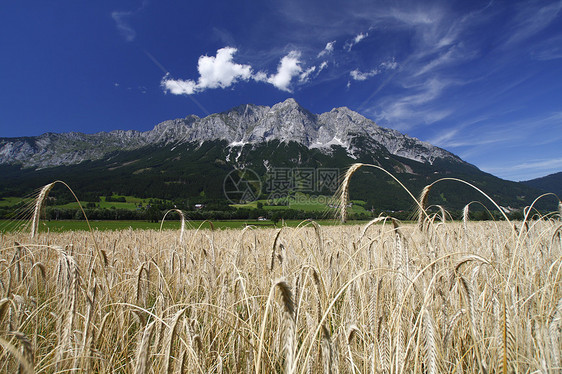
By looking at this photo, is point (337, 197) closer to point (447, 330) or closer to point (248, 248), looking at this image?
point (447, 330)

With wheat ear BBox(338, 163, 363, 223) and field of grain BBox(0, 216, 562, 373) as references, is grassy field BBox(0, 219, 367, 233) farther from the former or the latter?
field of grain BBox(0, 216, 562, 373)

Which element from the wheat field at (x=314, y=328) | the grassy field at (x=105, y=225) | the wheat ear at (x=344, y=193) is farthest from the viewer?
the grassy field at (x=105, y=225)

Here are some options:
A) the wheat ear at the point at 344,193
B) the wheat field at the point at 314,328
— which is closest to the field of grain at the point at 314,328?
the wheat field at the point at 314,328

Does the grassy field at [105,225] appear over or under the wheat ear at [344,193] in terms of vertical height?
under

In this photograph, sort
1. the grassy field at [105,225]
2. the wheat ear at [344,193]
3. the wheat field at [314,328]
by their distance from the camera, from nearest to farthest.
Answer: the wheat field at [314,328] < the wheat ear at [344,193] < the grassy field at [105,225]

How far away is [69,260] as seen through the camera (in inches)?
56.8

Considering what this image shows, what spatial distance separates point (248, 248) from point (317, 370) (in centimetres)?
345

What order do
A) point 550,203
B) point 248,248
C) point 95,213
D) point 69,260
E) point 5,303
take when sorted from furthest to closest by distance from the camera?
1. point 550,203
2. point 95,213
3. point 248,248
4. point 69,260
5. point 5,303

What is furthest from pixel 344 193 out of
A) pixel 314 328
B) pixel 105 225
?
pixel 105 225

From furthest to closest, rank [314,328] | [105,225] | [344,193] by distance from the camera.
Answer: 1. [105,225]
2. [344,193]
3. [314,328]

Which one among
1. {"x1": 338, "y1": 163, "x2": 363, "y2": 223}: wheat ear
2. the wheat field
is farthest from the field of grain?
{"x1": 338, "y1": 163, "x2": 363, "y2": 223}: wheat ear

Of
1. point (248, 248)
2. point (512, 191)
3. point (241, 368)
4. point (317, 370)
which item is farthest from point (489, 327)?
point (512, 191)

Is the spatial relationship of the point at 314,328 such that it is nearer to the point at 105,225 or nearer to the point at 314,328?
the point at 314,328

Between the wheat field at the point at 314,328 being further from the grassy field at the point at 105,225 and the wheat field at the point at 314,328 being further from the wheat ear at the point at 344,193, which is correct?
the grassy field at the point at 105,225
